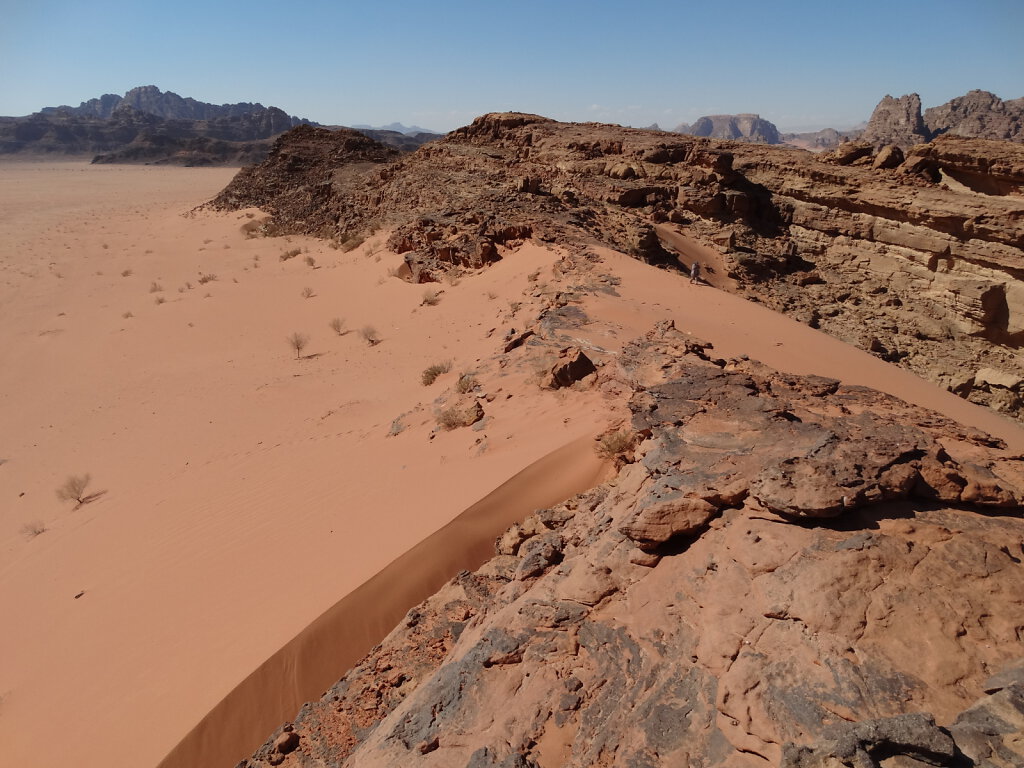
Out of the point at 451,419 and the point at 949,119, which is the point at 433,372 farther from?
the point at 949,119

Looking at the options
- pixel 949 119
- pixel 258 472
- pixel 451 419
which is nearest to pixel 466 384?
pixel 451 419

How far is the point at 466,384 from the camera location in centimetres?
738

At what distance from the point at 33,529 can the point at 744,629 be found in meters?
8.33

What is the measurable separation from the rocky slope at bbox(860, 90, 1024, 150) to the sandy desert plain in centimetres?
4666

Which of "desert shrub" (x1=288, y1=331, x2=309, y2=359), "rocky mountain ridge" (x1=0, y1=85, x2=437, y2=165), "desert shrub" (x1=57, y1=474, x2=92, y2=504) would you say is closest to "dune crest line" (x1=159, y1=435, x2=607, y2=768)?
"desert shrub" (x1=57, y1=474, x2=92, y2=504)

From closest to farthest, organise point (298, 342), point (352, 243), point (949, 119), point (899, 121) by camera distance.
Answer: point (298, 342) → point (352, 243) → point (899, 121) → point (949, 119)

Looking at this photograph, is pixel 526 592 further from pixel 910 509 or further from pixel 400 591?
pixel 910 509

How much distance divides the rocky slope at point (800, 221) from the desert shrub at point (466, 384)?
577cm

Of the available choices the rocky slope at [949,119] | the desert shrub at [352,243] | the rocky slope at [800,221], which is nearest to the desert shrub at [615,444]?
the rocky slope at [800,221]

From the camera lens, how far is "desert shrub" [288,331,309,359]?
11348 millimetres

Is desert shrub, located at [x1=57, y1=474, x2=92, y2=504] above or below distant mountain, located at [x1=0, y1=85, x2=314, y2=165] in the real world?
below

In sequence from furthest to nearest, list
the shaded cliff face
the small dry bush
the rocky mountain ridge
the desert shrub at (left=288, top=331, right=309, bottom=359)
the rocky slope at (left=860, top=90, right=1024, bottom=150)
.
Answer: the rocky mountain ridge
the rocky slope at (left=860, top=90, right=1024, bottom=150)
the desert shrub at (left=288, top=331, right=309, bottom=359)
the small dry bush
the shaded cliff face

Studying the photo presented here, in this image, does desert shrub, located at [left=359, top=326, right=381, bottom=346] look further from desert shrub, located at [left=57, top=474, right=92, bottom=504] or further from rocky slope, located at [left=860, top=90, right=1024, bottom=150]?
rocky slope, located at [left=860, top=90, right=1024, bottom=150]

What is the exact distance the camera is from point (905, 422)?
4.16 metres
